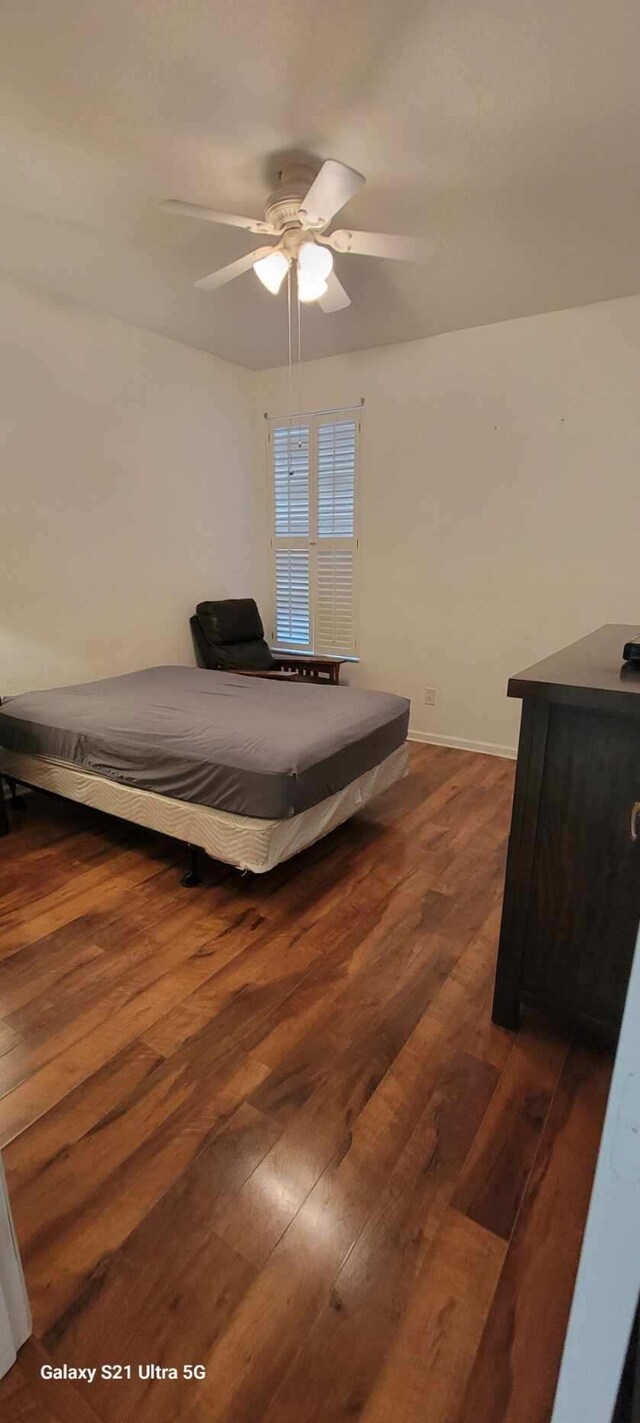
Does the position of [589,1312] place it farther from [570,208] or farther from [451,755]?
[451,755]

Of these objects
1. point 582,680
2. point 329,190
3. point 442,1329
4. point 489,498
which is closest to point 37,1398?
point 442,1329

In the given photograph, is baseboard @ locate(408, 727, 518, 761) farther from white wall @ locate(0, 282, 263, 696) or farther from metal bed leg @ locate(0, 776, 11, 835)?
metal bed leg @ locate(0, 776, 11, 835)

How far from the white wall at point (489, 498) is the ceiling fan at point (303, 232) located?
3.96 feet

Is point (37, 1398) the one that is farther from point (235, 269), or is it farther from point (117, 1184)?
point (235, 269)

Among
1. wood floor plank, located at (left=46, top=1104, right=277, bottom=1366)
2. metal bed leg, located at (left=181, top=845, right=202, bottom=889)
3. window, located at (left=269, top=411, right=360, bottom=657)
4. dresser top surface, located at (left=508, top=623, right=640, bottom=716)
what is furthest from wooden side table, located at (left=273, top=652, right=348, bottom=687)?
wood floor plank, located at (left=46, top=1104, right=277, bottom=1366)

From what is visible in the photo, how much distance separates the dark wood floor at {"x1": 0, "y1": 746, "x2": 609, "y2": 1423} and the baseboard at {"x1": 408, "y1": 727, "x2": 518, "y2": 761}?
5.71ft

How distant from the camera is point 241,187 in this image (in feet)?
6.73

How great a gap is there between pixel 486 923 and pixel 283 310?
3.24 metres

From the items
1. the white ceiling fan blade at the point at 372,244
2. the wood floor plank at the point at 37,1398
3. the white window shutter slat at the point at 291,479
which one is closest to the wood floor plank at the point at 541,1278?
the wood floor plank at the point at 37,1398

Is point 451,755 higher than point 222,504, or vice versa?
point 222,504

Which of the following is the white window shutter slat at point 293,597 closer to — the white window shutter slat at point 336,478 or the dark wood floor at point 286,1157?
the white window shutter slat at point 336,478

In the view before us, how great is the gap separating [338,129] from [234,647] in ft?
8.95

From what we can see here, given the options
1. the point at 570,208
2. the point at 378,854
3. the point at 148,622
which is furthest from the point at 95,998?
the point at 570,208

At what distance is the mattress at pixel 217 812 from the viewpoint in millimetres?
1988
